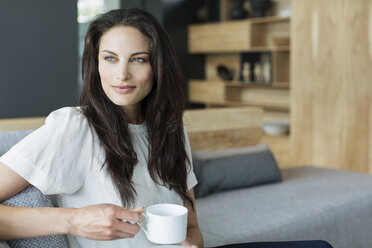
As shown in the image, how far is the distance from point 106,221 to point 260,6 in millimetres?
4675

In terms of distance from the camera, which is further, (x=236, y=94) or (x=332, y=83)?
(x=236, y=94)

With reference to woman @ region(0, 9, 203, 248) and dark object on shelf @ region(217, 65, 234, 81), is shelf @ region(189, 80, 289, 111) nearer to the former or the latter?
dark object on shelf @ region(217, 65, 234, 81)

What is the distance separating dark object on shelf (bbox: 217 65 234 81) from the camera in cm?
575

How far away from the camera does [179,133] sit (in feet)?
4.63

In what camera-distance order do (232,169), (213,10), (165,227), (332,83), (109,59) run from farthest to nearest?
(213,10) < (332,83) < (232,169) < (109,59) < (165,227)

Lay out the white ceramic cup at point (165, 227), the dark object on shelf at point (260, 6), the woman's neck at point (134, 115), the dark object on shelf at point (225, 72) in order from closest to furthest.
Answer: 1. the white ceramic cup at point (165, 227)
2. the woman's neck at point (134, 115)
3. the dark object on shelf at point (260, 6)
4. the dark object on shelf at point (225, 72)

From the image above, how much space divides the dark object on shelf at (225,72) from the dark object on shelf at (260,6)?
734mm

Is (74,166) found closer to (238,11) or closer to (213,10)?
(238,11)

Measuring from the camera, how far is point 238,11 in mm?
5555

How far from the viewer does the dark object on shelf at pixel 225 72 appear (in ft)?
18.9

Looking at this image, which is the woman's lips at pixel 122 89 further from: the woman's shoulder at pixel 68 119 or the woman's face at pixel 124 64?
the woman's shoulder at pixel 68 119

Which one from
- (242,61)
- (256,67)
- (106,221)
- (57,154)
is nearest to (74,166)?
(57,154)

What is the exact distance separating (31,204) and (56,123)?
203 mm

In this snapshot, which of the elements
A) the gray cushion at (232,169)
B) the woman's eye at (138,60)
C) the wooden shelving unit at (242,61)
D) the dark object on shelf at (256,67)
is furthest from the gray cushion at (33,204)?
the dark object on shelf at (256,67)
